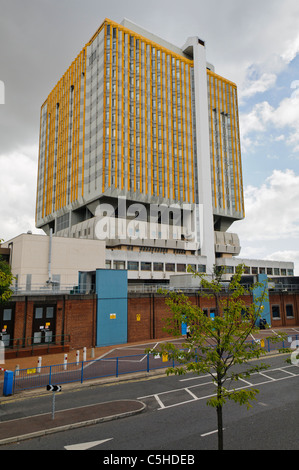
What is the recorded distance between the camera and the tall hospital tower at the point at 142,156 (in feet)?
233

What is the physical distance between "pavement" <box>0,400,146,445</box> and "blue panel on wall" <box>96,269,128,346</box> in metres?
16.2

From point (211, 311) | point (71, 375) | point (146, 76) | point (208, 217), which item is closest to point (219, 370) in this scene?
point (71, 375)

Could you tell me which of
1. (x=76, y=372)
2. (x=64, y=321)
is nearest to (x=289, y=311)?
(x=64, y=321)

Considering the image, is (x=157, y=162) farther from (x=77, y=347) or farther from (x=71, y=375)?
(x=71, y=375)

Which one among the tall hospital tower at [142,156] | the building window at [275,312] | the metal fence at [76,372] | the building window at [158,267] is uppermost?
the tall hospital tower at [142,156]

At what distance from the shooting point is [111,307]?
31.2 meters

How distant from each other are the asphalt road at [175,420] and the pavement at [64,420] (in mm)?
306

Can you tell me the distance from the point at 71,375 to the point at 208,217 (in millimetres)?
69848

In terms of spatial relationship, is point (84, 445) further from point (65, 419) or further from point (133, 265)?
point (133, 265)

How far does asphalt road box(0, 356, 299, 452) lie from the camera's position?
1012cm

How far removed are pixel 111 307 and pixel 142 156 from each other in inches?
2019

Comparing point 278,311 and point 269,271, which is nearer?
point 278,311

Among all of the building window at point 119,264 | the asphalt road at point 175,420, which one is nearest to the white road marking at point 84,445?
the asphalt road at point 175,420

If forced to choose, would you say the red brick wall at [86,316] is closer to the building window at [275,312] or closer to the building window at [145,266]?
the building window at [275,312]
